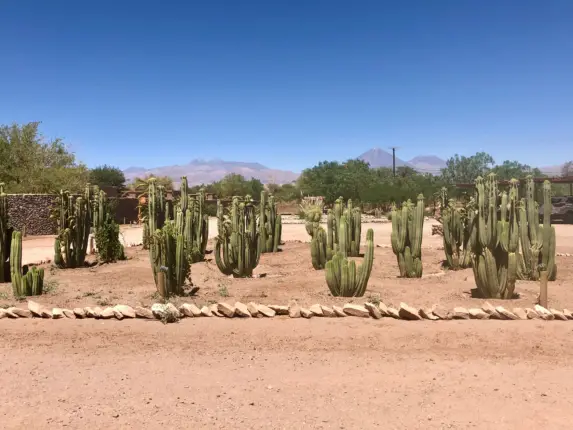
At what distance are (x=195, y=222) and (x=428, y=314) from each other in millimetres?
8244

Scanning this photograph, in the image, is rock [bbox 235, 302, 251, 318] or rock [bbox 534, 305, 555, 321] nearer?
rock [bbox 534, 305, 555, 321]

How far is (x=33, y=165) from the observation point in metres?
33.6

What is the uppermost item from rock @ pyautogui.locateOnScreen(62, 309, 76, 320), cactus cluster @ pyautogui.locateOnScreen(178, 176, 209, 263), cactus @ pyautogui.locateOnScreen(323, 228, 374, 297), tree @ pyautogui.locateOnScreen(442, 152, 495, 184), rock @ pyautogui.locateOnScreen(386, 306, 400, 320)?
tree @ pyautogui.locateOnScreen(442, 152, 495, 184)

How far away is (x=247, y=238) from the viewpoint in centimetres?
1028

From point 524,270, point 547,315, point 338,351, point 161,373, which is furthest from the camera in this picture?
point 524,270

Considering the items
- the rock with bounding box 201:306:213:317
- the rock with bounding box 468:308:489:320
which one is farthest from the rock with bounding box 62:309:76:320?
the rock with bounding box 468:308:489:320

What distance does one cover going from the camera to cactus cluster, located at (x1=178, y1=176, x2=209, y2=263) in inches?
500

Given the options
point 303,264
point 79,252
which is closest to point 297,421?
point 303,264

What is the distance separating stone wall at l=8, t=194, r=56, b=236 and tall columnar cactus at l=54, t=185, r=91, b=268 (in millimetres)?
12932

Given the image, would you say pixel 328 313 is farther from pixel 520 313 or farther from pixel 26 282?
pixel 26 282

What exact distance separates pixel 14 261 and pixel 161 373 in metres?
5.14

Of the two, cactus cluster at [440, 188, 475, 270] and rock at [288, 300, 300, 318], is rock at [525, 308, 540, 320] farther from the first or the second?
cactus cluster at [440, 188, 475, 270]

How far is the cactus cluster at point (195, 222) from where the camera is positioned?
12.7 meters

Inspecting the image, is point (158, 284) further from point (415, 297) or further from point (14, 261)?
point (415, 297)
